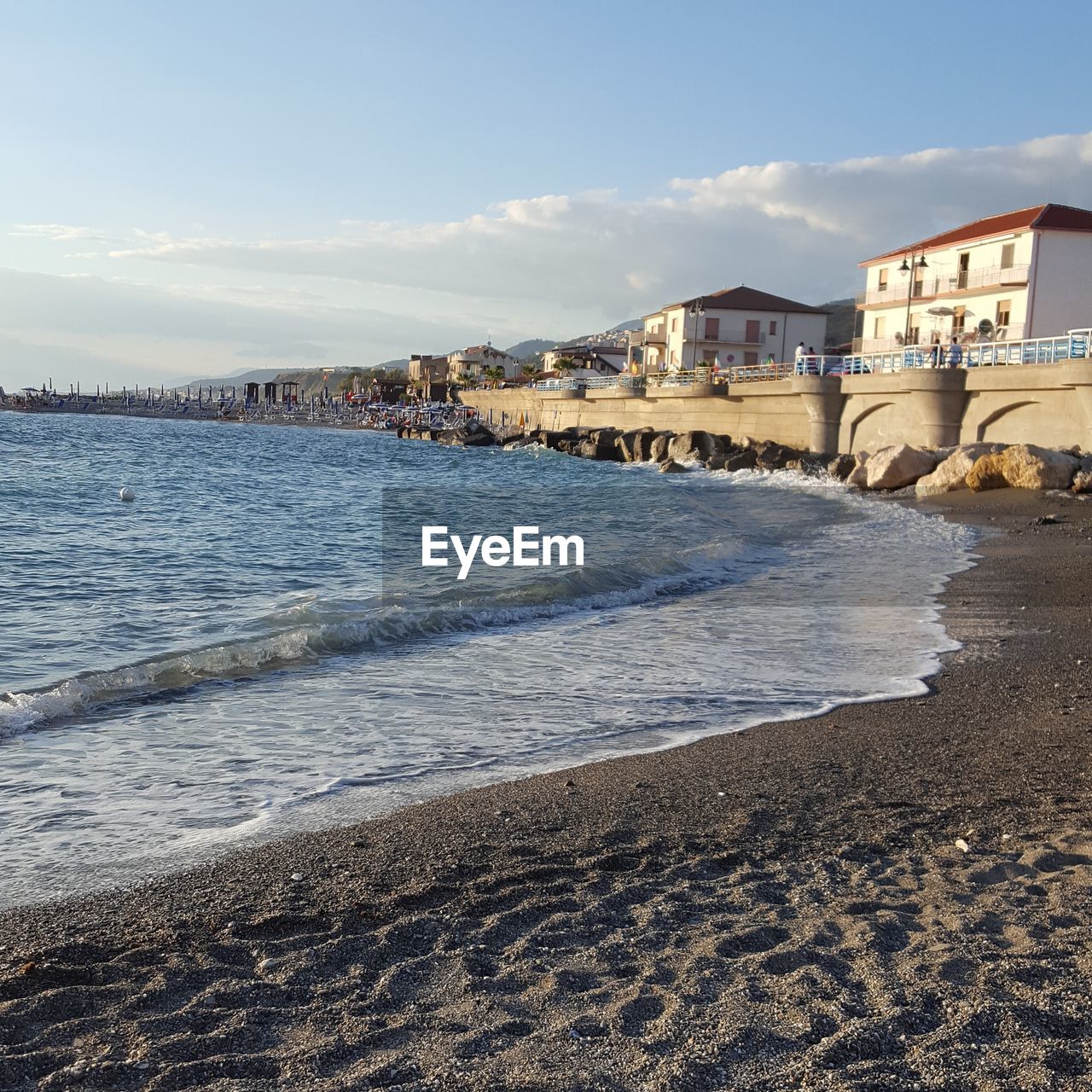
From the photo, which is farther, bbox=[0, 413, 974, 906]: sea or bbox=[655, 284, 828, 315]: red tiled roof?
bbox=[655, 284, 828, 315]: red tiled roof

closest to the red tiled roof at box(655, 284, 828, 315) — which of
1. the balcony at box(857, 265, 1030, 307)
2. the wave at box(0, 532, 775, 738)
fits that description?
the balcony at box(857, 265, 1030, 307)

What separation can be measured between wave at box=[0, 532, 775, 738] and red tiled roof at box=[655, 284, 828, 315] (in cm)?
5454

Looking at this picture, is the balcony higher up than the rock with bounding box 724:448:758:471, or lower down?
higher up

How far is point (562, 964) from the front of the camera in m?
3.81

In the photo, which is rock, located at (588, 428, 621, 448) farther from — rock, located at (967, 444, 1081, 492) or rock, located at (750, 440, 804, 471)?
rock, located at (967, 444, 1081, 492)

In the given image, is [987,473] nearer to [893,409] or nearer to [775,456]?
[893,409]

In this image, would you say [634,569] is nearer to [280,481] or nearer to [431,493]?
[431,493]

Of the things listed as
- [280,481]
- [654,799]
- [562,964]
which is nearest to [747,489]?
[280,481]

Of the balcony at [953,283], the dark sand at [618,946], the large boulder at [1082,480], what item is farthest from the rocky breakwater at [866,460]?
the dark sand at [618,946]

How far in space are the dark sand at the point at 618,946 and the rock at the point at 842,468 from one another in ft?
93.4

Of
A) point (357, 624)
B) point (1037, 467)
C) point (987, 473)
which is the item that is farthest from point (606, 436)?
point (357, 624)

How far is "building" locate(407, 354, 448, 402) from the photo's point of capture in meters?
125

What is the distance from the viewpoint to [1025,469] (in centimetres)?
2439

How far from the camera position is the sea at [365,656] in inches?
237
